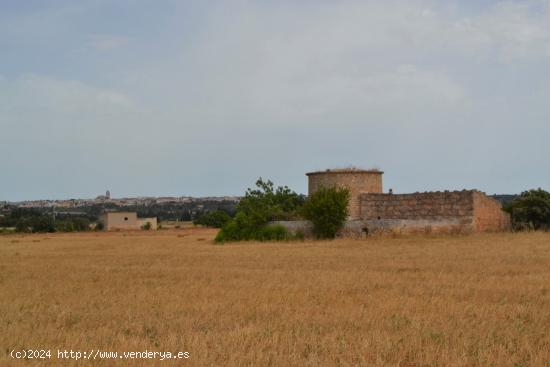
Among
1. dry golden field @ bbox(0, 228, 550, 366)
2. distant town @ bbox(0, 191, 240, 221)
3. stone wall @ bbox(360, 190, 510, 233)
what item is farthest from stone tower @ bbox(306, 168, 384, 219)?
distant town @ bbox(0, 191, 240, 221)

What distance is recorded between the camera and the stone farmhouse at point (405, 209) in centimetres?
3322

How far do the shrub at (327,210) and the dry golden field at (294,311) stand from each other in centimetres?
1138

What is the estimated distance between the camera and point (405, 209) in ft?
115

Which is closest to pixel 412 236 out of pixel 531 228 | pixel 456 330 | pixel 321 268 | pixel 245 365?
pixel 531 228

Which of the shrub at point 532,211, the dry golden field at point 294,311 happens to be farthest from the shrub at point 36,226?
the dry golden field at point 294,311

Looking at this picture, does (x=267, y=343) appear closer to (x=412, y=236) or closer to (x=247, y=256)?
(x=247, y=256)

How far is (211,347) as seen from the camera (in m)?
8.84

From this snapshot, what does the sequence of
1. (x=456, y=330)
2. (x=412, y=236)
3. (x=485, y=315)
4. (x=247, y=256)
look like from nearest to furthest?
1. (x=456, y=330)
2. (x=485, y=315)
3. (x=247, y=256)
4. (x=412, y=236)

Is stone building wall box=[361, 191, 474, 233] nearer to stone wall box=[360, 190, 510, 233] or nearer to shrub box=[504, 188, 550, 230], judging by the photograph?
stone wall box=[360, 190, 510, 233]

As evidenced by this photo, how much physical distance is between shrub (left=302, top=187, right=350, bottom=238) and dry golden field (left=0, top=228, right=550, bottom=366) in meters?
11.4

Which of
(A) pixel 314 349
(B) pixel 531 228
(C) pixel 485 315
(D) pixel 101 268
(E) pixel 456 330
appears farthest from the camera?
(B) pixel 531 228

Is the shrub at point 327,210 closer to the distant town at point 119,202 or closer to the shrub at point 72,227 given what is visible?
the shrub at point 72,227

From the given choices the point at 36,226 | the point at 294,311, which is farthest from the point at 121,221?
the point at 294,311

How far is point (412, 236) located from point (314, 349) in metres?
24.6
